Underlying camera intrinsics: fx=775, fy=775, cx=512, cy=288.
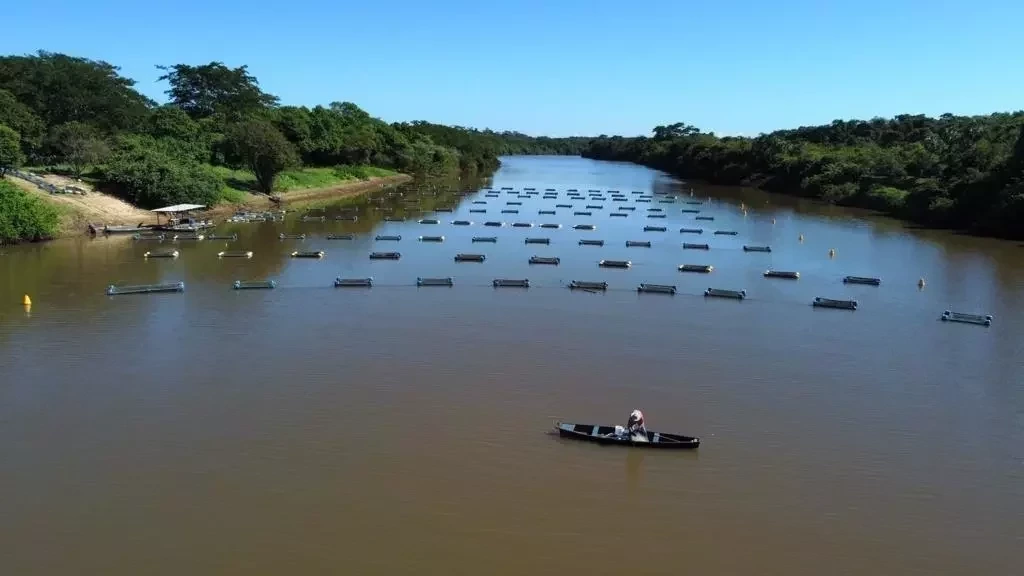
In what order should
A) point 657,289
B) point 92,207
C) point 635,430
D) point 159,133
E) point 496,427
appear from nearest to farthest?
point 635,430, point 496,427, point 657,289, point 92,207, point 159,133

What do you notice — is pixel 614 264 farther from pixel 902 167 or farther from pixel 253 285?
pixel 902 167

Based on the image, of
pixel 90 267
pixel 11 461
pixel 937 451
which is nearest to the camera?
pixel 11 461

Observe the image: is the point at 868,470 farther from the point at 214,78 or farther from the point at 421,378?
the point at 214,78

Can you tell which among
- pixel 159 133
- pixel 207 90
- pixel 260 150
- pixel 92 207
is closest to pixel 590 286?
pixel 92 207

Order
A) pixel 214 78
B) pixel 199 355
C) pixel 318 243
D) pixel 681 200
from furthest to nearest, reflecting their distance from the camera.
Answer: pixel 214 78 < pixel 681 200 < pixel 318 243 < pixel 199 355

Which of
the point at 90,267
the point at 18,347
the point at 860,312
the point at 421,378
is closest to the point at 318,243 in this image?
the point at 90,267

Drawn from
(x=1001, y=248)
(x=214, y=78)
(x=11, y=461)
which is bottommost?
(x=11, y=461)

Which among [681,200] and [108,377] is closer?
[108,377]
